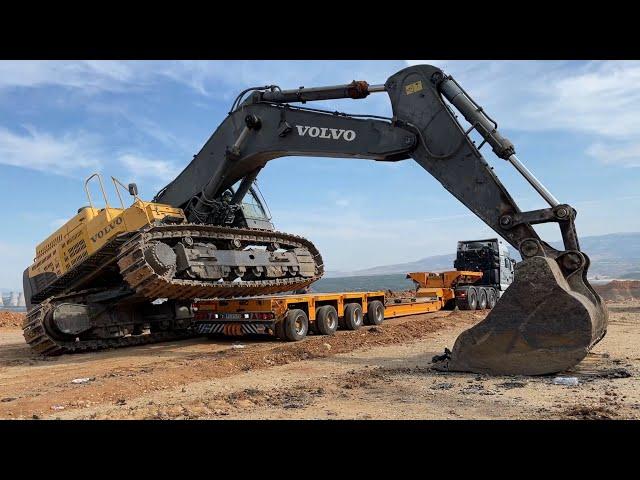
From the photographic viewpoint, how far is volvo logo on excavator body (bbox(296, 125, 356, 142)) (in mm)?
11195

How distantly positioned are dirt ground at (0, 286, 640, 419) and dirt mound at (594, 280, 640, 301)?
97.8ft

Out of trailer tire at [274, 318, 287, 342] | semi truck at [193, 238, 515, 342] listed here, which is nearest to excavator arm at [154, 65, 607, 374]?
semi truck at [193, 238, 515, 342]

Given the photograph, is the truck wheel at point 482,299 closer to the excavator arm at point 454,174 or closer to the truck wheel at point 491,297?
the truck wheel at point 491,297

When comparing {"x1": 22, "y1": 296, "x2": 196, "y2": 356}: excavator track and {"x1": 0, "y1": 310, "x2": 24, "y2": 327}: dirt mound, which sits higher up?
{"x1": 0, "y1": 310, "x2": 24, "y2": 327}: dirt mound

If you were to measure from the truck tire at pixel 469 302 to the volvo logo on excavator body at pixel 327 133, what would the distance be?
13.7 meters

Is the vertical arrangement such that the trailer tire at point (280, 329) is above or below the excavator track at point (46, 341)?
below

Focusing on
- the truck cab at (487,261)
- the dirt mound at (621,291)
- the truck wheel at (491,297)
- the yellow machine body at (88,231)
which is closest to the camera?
the yellow machine body at (88,231)

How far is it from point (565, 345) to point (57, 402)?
268 inches

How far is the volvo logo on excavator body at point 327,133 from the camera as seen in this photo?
36.7 ft

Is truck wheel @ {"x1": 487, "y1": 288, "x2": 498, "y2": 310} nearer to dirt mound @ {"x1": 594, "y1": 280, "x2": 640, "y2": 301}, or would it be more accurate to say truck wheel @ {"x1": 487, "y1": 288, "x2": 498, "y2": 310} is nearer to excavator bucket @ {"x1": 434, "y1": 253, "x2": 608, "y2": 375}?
excavator bucket @ {"x1": 434, "y1": 253, "x2": 608, "y2": 375}

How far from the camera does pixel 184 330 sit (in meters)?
15.4

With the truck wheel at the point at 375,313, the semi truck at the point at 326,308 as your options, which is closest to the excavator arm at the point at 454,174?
the semi truck at the point at 326,308

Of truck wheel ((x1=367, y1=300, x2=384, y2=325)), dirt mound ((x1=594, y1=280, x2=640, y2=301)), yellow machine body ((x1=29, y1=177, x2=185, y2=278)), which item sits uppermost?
yellow machine body ((x1=29, y1=177, x2=185, y2=278))
